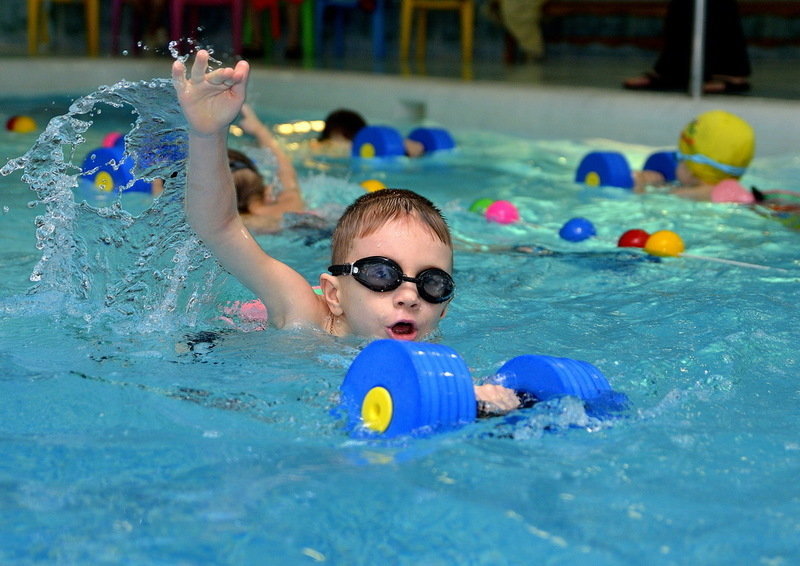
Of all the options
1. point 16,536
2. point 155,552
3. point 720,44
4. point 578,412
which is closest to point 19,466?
point 16,536

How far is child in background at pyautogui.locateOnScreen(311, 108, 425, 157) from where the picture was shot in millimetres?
8031

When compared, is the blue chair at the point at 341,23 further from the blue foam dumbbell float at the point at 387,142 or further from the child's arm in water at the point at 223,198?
the child's arm in water at the point at 223,198

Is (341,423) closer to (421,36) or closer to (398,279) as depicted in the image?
(398,279)

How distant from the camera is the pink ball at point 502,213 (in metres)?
5.85

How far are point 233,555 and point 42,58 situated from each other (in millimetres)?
10597

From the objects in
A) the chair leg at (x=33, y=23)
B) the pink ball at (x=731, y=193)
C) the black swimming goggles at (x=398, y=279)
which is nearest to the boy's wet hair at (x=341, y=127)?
the pink ball at (x=731, y=193)

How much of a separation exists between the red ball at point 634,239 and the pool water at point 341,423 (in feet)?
0.60

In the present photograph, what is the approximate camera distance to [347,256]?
301 cm

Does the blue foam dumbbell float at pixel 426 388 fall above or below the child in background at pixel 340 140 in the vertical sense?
below

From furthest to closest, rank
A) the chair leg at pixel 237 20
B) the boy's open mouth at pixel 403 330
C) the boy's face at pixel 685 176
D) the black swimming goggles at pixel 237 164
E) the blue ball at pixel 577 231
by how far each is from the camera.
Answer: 1. the chair leg at pixel 237 20
2. the boy's face at pixel 685 176
3. the blue ball at pixel 577 231
4. the black swimming goggles at pixel 237 164
5. the boy's open mouth at pixel 403 330

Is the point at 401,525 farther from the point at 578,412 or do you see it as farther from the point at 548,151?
the point at 548,151

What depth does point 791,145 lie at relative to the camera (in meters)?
7.36

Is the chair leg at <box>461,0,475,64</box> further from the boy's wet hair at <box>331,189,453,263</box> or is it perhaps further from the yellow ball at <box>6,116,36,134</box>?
the boy's wet hair at <box>331,189,453,263</box>

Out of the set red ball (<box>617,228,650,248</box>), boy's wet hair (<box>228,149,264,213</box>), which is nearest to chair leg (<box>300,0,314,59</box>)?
boy's wet hair (<box>228,149,264,213</box>)
